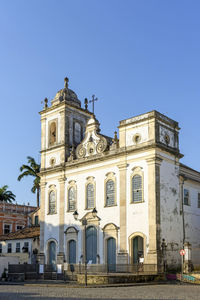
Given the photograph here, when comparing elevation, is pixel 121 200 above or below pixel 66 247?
above

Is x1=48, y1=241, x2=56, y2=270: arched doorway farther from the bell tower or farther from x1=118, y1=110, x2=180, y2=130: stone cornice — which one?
x1=118, y1=110, x2=180, y2=130: stone cornice

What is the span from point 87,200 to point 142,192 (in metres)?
5.63

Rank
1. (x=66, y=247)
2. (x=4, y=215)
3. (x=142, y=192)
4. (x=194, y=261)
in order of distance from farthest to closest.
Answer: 1. (x=4, y=215)
2. (x=66, y=247)
3. (x=194, y=261)
4. (x=142, y=192)

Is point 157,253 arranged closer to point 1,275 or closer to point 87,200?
point 87,200

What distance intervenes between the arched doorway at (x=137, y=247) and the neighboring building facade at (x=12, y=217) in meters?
30.5

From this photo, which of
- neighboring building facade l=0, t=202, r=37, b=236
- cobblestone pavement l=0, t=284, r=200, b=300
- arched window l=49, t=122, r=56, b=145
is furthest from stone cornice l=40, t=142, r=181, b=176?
neighboring building facade l=0, t=202, r=37, b=236

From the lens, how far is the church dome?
3728 centimetres

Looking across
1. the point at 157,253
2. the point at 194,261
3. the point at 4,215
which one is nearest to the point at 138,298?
the point at 157,253

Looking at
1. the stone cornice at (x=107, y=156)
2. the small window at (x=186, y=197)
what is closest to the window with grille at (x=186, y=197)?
the small window at (x=186, y=197)

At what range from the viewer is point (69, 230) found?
Answer: 109 feet

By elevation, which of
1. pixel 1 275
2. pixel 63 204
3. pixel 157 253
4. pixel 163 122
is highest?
pixel 163 122

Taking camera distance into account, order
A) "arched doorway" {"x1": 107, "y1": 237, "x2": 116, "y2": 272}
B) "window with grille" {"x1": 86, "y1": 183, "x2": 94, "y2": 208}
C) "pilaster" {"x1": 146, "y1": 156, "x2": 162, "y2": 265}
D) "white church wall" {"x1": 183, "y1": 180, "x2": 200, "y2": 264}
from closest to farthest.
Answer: "pilaster" {"x1": 146, "y1": 156, "x2": 162, "y2": 265} → "arched doorway" {"x1": 107, "y1": 237, "x2": 116, "y2": 272} → "white church wall" {"x1": 183, "y1": 180, "x2": 200, "y2": 264} → "window with grille" {"x1": 86, "y1": 183, "x2": 94, "y2": 208}

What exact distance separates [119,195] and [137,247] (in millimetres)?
3850

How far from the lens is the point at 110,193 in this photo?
30.7 metres
